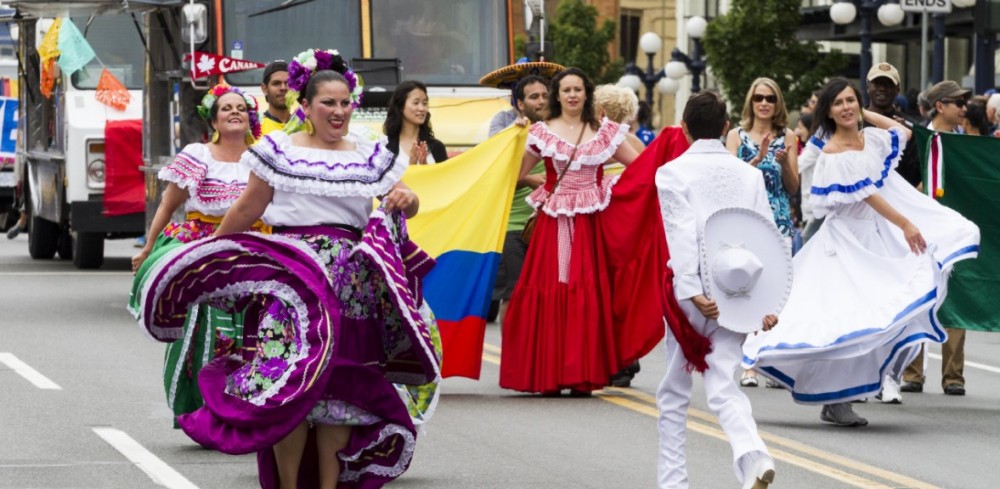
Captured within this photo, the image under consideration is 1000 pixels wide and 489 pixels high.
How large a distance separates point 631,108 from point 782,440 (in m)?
3.10

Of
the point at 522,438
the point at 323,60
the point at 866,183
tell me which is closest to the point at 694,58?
the point at 866,183

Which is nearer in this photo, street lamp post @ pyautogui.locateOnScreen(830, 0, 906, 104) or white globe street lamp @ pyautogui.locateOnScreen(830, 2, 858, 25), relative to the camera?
street lamp post @ pyautogui.locateOnScreen(830, 0, 906, 104)

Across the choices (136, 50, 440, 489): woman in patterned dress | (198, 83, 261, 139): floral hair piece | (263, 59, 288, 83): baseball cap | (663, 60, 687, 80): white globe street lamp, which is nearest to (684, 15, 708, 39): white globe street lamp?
(663, 60, 687, 80): white globe street lamp

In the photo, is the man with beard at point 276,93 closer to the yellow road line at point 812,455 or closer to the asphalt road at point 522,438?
the asphalt road at point 522,438

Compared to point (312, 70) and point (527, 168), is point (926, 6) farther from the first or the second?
point (312, 70)

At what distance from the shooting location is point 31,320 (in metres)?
17.3

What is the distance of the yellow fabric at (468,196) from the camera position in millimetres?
12211

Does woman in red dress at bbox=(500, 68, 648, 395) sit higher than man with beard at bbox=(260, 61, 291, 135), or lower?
lower

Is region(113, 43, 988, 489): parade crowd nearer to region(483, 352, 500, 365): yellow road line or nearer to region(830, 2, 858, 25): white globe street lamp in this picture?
region(483, 352, 500, 365): yellow road line

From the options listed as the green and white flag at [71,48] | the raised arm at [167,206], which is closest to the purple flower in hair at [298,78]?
the raised arm at [167,206]

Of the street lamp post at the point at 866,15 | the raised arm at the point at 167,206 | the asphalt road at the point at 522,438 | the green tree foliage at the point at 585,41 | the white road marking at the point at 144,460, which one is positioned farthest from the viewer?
the green tree foliage at the point at 585,41

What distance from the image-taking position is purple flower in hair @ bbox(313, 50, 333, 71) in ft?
26.0

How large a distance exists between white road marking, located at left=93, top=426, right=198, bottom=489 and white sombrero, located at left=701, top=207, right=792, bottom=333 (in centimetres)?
242

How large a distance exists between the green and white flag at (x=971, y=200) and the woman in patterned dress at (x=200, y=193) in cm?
456
